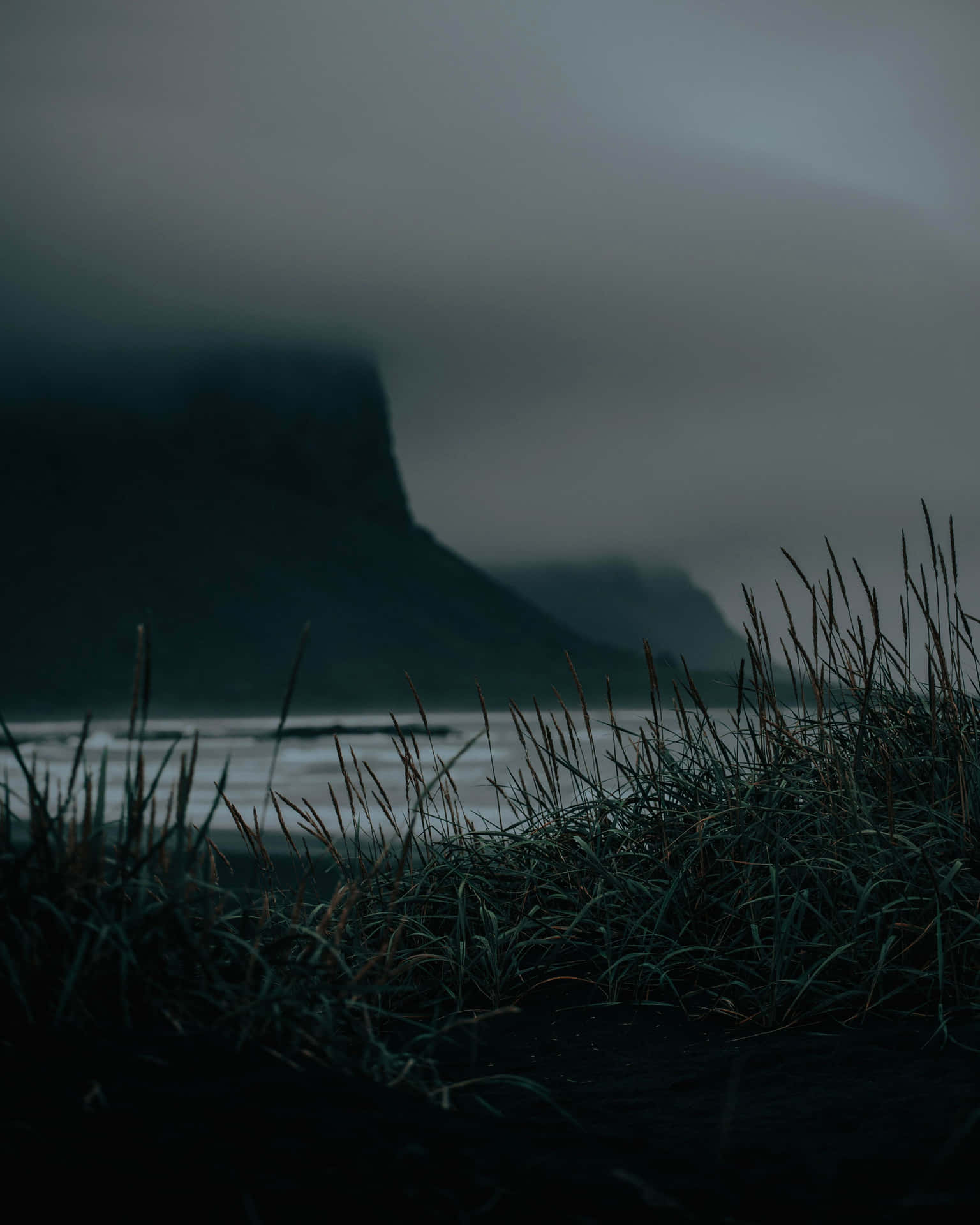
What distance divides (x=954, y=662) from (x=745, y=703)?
666 millimetres

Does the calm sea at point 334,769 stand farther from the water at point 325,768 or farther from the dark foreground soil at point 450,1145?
the dark foreground soil at point 450,1145

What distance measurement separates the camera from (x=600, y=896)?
8.92ft

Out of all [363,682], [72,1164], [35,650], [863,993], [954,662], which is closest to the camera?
[72,1164]

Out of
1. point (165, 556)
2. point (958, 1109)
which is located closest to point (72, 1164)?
point (958, 1109)

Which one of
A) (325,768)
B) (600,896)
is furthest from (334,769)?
(600,896)

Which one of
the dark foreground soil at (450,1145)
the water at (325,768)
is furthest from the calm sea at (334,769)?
the dark foreground soil at (450,1145)

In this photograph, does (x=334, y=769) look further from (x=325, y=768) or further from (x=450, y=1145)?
(x=450, y=1145)

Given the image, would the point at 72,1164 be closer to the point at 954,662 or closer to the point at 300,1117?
the point at 300,1117

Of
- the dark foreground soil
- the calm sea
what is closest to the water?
the calm sea

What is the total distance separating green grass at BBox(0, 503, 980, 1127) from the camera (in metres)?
1.74

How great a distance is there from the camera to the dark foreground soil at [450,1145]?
124 cm

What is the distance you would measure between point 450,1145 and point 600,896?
1356 mm

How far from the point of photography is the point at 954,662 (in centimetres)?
309

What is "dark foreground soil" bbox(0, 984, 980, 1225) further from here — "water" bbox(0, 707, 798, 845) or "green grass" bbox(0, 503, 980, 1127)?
"water" bbox(0, 707, 798, 845)
